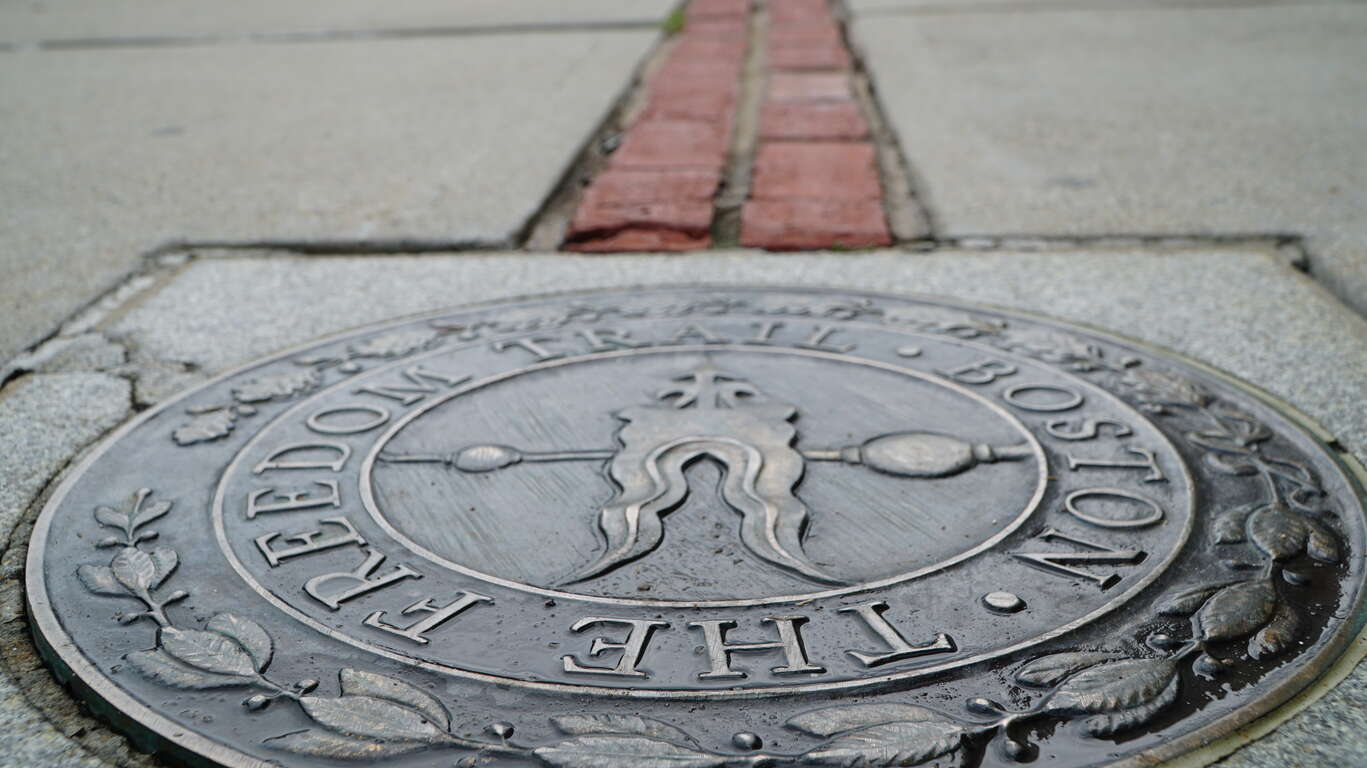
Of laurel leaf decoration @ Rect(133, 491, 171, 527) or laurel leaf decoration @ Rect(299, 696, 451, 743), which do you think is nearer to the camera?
laurel leaf decoration @ Rect(299, 696, 451, 743)

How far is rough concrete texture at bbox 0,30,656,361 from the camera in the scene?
2557 millimetres

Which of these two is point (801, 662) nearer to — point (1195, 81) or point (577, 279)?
point (577, 279)

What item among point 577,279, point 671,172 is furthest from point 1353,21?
point 577,279

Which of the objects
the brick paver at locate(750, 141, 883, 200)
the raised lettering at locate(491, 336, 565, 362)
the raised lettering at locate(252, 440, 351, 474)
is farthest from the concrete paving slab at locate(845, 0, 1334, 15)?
the raised lettering at locate(252, 440, 351, 474)

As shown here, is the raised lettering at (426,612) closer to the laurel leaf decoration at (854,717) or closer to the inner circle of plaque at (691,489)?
the inner circle of plaque at (691,489)

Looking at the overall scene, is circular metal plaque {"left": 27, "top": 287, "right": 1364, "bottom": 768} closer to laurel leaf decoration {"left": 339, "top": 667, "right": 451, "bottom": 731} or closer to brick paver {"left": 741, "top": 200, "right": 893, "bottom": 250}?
laurel leaf decoration {"left": 339, "top": 667, "right": 451, "bottom": 731}

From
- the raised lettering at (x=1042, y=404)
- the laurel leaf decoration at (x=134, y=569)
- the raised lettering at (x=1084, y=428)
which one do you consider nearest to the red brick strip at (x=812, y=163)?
the raised lettering at (x=1042, y=404)

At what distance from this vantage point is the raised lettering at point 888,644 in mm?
1153

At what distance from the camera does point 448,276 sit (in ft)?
7.56

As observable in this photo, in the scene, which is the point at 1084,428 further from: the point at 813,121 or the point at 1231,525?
the point at 813,121

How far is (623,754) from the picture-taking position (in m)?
1.05

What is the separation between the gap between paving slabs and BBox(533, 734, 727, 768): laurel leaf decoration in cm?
152

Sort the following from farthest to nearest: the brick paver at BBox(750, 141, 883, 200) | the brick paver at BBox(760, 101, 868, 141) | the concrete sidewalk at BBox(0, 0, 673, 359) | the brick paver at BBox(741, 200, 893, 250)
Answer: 1. the brick paver at BBox(760, 101, 868, 141)
2. the brick paver at BBox(750, 141, 883, 200)
3. the concrete sidewalk at BBox(0, 0, 673, 359)
4. the brick paver at BBox(741, 200, 893, 250)

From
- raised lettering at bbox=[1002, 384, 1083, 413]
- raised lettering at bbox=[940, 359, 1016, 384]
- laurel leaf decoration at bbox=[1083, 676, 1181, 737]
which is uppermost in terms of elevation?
raised lettering at bbox=[940, 359, 1016, 384]
